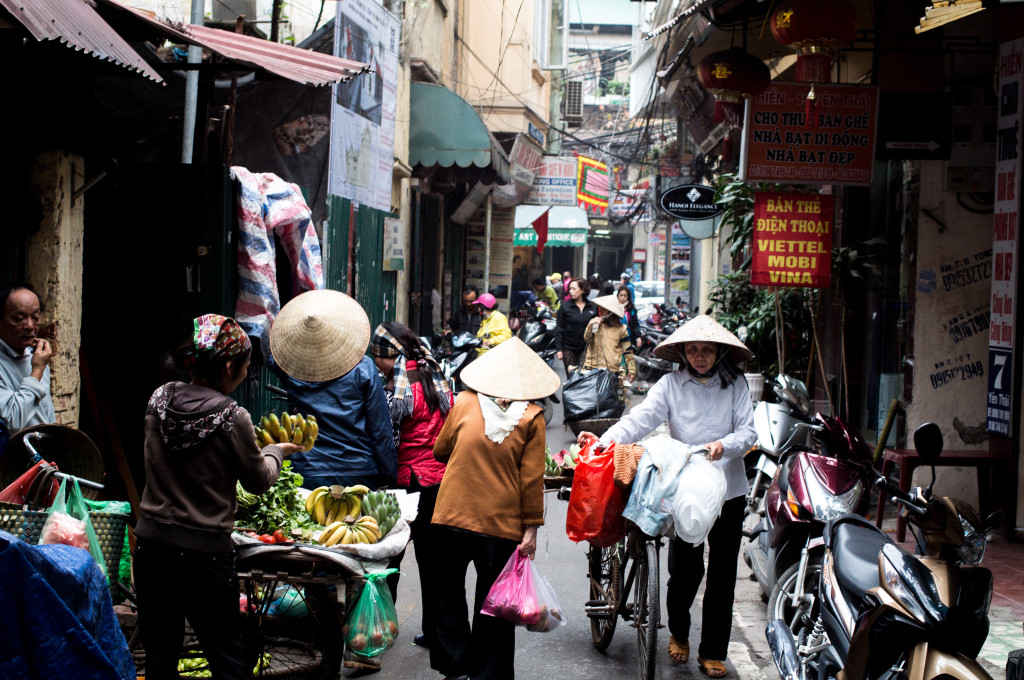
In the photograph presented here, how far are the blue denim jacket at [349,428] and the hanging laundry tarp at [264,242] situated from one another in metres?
1.45

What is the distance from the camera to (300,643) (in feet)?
16.8

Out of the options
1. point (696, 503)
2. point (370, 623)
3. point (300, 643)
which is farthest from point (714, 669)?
point (300, 643)

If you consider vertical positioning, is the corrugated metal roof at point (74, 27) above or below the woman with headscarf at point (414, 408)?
above

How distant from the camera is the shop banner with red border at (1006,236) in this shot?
6.96m

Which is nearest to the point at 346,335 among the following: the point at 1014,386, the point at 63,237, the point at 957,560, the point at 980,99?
the point at 63,237

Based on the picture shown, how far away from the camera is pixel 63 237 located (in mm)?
5434

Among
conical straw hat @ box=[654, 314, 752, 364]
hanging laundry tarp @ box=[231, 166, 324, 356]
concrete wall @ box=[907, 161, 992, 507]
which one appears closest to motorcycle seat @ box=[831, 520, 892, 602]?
conical straw hat @ box=[654, 314, 752, 364]

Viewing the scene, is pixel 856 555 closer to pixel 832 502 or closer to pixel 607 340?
pixel 832 502

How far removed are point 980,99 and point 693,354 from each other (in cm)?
448

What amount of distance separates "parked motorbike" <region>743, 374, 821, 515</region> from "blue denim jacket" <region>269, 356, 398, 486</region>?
2.36 meters

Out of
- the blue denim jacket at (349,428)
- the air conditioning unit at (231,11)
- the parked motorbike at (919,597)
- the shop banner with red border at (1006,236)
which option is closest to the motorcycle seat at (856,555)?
the parked motorbike at (919,597)

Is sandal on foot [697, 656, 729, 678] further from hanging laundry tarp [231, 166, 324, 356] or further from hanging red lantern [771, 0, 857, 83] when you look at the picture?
hanging red lantern [771, 0, 857, 83]

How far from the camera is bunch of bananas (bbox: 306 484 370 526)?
513 centimetres

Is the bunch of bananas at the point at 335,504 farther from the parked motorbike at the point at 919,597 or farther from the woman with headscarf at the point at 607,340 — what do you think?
the woman with headscarf at the point at 607,340
